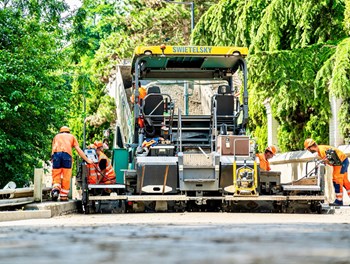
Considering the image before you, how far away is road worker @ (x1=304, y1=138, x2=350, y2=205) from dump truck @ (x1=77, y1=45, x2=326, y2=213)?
629mm

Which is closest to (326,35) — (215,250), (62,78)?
(62,78)

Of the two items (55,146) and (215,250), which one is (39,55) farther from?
(215,250)

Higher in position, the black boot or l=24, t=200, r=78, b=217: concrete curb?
the black boot

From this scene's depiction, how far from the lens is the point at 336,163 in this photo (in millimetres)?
17812

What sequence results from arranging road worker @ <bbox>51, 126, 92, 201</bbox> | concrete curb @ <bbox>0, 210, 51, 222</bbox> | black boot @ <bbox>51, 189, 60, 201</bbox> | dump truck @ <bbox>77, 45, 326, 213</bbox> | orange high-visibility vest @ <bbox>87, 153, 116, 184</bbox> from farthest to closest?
orange high-visibility vest @ <bbox>87, 153, 116, 184</bbox> → road worker @ <bbox>51, 126, 92, 201</bbox> → black boot @ <bbox>51, 189, 60, 201</bbox> → dump truck @ <bbox>77, 45, 326, 213</bbox> → concrete curb @ <bbox>0, 210, 51, 222</bbox>

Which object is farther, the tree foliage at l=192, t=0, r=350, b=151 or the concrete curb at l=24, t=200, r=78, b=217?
the tree foliage at l=192, t=0, r=350, b=151

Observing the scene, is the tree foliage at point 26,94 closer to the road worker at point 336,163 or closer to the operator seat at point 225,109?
the operator seat at point 225,109

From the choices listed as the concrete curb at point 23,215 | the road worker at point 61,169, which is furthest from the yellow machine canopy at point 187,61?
the concrete curb at point 23,215

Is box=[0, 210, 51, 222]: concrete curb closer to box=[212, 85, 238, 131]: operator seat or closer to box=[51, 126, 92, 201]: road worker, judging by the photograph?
box=[51, 126, 92, 201]: road worker

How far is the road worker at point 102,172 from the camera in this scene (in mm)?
17406

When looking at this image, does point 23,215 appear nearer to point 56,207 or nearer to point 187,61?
point 56,207

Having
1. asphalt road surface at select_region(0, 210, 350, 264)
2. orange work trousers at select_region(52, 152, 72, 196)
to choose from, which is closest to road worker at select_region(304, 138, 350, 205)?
orange work trousers at select_region(52, 152, 72, 196)

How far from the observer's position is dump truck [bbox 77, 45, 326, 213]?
16.0 m

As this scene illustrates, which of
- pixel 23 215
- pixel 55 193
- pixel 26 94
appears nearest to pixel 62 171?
pixel 55 193
